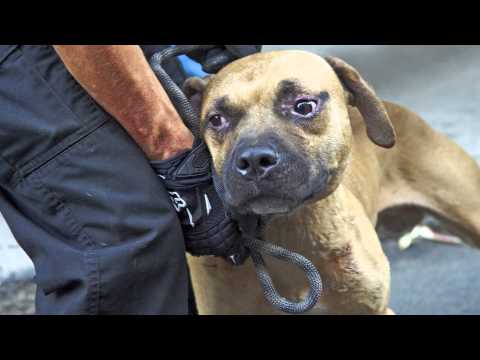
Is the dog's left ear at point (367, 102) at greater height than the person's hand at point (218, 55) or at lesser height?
lesser

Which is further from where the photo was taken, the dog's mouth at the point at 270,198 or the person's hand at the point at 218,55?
the person's hand at the point at 218,55

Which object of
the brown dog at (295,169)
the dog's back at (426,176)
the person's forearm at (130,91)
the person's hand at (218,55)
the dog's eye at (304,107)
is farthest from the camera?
the dog's back at (426,176)

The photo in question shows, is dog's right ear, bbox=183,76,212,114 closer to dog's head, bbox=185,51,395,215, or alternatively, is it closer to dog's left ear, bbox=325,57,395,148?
dog's head, bbox=185,51,395,215

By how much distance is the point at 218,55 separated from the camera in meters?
2.81

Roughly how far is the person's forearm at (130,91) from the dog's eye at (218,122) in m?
0.15

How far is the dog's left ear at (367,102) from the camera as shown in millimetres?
2697

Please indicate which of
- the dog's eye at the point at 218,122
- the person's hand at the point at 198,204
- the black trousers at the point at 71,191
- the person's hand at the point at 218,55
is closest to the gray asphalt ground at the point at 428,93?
the person's hand at the point at 218,55

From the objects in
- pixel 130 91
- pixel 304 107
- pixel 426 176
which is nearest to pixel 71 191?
pixel 130 91

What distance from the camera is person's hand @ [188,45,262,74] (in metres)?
2.80

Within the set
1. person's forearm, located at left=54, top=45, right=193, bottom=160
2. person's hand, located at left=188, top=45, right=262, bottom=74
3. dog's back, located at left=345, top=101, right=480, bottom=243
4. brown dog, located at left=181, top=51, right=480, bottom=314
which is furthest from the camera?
dog's back, located at left=345, top=101, right=480, bottom=243

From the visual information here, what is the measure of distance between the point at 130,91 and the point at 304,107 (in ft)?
1.79

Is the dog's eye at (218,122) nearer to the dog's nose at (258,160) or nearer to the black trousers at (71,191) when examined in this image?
the dog's nose at (258,160)

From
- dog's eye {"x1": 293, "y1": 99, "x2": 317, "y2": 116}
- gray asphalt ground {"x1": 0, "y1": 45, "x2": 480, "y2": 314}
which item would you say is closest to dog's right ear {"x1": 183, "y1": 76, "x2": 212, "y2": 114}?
dog's eye {"x1": 293, "y1": 99, "x2": 317, "y2": 116}

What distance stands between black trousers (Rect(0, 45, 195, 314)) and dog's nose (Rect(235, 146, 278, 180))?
0.30 meters
